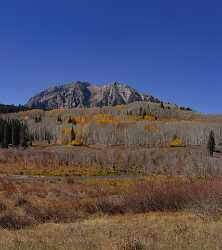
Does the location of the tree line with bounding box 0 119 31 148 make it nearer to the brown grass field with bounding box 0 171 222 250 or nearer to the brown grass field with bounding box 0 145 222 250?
the brown grass field with bounding box 0 145 222 250

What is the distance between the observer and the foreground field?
11977 millimetres

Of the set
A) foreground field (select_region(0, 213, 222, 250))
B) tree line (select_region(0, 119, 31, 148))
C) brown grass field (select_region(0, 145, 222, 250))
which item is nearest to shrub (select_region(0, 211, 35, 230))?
brown grass field (select_region(0, 145, 222, 250))

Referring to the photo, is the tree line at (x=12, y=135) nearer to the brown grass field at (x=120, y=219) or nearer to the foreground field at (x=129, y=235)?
the brown grass field at (x=120, y=219)

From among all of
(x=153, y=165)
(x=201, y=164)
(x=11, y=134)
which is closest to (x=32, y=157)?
(x=153, y=165)

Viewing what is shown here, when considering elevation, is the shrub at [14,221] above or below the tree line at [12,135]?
below

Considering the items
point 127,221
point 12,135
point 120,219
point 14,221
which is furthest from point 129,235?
point 12,135

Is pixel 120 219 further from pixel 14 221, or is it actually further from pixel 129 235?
pixel 129 235

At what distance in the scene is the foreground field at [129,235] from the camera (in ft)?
39.3

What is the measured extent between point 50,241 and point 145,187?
13.1 m

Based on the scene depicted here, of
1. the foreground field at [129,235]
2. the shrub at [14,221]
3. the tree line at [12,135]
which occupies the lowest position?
the shrub at [14,221]

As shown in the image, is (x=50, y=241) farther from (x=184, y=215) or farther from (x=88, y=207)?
(x=88, y=207)

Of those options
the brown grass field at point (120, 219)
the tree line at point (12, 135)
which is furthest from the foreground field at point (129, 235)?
the tree line at point (12, 135)

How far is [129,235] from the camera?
14.4 meters

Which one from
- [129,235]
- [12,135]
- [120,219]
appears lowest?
[120,219]
